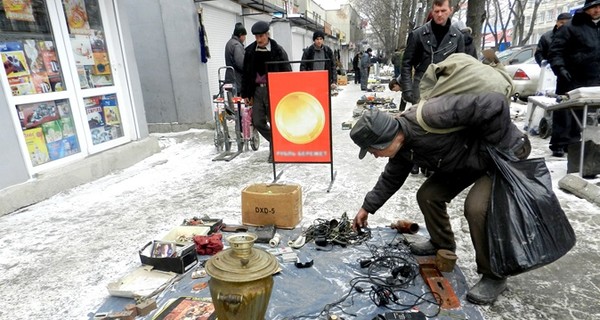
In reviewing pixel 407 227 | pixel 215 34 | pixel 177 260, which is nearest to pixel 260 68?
pixel 407 227

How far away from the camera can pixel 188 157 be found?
21.0 feet

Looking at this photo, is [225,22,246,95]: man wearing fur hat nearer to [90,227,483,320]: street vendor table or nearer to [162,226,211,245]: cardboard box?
[162,226,211,245]: cardboard box

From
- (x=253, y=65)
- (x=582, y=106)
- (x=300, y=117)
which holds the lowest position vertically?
(x=300, y=117)

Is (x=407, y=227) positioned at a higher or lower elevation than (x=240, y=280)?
lower

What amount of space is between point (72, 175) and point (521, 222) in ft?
16.8

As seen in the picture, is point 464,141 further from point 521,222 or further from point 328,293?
point 328,293

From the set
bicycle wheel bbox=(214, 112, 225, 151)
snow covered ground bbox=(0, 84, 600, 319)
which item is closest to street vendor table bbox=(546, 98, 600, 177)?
snow covered ground bbox=(0, 84, 600, 319)

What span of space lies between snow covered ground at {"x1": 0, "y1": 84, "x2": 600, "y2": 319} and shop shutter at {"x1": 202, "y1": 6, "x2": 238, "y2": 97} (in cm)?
354

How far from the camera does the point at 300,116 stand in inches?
177

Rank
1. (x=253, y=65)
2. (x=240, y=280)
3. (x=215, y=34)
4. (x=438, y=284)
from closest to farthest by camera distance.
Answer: (x=240, y=280), (x=438, y=284), (x=253, y=65), (x=215, y=34)

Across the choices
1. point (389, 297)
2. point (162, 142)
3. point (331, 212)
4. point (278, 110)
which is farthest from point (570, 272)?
point (162, 142)

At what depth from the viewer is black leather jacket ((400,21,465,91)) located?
14.0 feet

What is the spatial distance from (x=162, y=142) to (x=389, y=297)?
20.9ft

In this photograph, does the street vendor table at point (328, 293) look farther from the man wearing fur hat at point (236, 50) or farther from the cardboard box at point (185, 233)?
the man wearing fur hat at point (236, 50)
